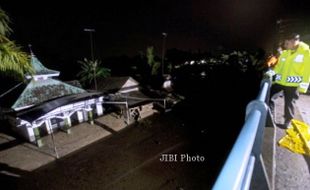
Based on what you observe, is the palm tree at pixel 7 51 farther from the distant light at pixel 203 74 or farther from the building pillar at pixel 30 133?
the distant light at pixel 203 74

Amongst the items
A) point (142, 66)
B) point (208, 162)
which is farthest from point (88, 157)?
point (142, 66)

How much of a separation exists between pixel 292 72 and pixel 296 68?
11 cm

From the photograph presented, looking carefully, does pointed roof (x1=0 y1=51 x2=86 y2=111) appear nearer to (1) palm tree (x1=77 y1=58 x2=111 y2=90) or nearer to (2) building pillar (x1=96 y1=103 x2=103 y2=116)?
(2) building pillar (x1=96 y1=103 x2=103 y2=116)

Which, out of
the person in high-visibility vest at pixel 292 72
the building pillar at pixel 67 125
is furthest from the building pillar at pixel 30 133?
the person in high-visibility vest at pixel 292 72

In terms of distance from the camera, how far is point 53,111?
773 inches

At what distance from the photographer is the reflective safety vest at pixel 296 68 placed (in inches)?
165

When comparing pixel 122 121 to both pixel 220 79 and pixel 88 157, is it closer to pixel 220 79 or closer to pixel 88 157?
pixel 88 157

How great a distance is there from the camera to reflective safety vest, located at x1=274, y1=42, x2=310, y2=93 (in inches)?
165

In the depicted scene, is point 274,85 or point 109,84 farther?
point 109,84

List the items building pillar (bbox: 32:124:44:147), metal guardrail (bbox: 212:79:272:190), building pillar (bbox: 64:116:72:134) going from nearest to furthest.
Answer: metal guardrail (bbox: 212:79:272:190)
building pillar (bbox: 32:124:44:147)
building pillar (bbox: 64:116:72:134)

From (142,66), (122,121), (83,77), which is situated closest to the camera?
(122,121)

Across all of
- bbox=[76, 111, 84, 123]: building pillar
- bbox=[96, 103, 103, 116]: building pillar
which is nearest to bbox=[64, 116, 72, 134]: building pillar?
bbox=[76, 111, 84, 123]: building pillar

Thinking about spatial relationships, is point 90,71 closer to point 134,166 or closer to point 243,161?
point 134,166

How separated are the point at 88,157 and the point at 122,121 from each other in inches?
284
